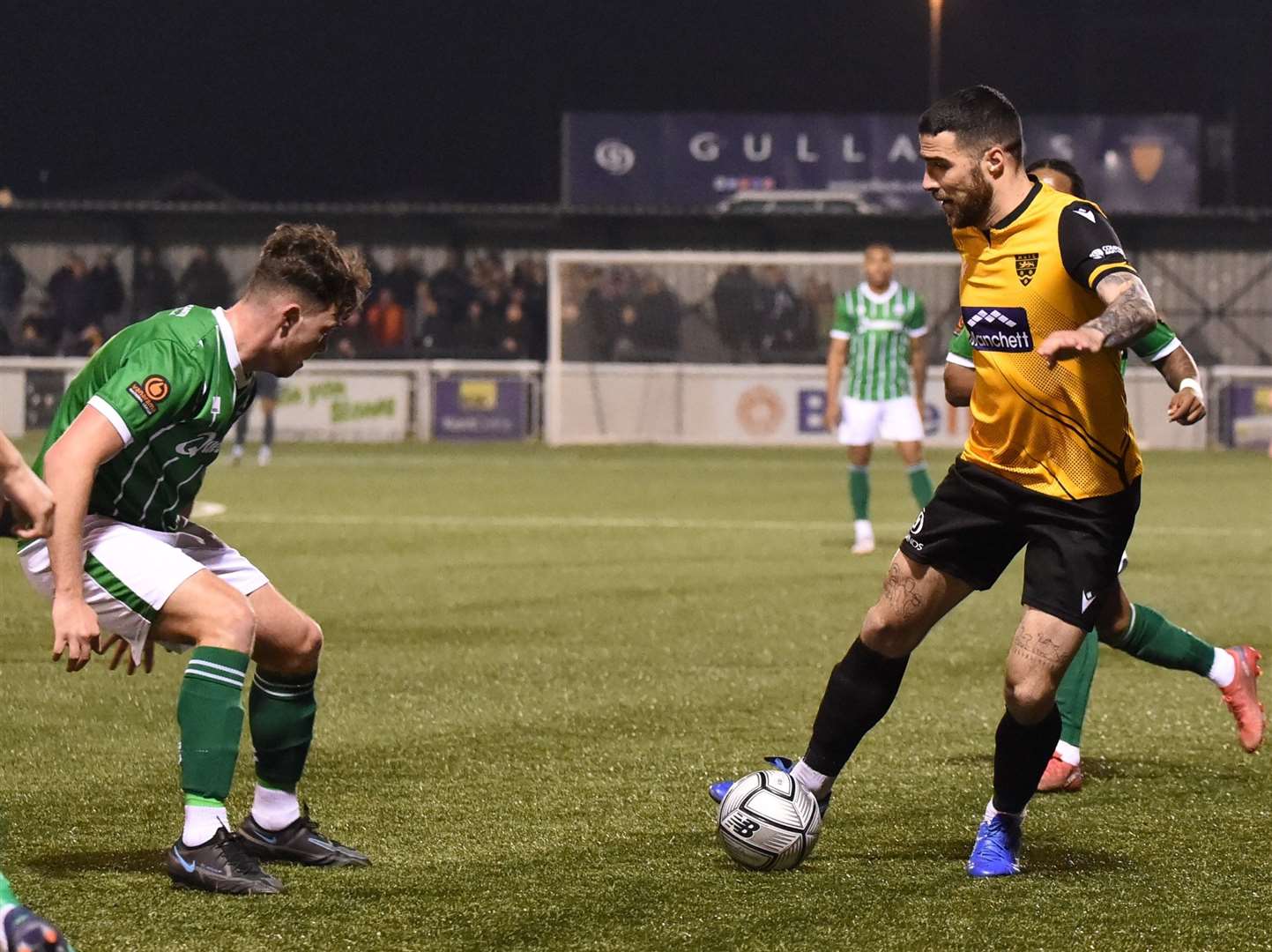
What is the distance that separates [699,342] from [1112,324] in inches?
837

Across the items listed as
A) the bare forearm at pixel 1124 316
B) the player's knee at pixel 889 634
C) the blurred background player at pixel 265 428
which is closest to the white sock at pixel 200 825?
the player's knee at pixel 889 634

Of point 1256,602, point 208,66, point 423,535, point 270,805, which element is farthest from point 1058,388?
point 208,66

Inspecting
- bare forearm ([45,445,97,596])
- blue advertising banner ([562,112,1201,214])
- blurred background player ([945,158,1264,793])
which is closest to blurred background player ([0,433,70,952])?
bare forearm ([45,445,97,596])

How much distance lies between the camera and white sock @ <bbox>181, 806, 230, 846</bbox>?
452cm

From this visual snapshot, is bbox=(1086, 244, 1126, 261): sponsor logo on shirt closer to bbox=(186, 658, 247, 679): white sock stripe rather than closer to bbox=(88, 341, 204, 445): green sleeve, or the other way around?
bbox=(88, 341, 204, 445): green sleeve

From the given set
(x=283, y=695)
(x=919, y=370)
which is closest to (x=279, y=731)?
(x=283, y=695)

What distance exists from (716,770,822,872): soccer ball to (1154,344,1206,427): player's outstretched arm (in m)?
1.30

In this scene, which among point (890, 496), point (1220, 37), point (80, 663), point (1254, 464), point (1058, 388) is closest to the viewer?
point (80, 663)

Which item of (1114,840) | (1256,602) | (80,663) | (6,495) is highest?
(6,495)

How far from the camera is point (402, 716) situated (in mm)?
7168

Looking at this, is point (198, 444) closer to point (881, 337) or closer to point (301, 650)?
point (301, 650)

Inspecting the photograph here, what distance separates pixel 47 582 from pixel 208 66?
41142mm

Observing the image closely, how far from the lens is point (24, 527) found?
3.96 m

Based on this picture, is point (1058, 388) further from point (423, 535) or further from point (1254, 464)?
point (1254, 464)
